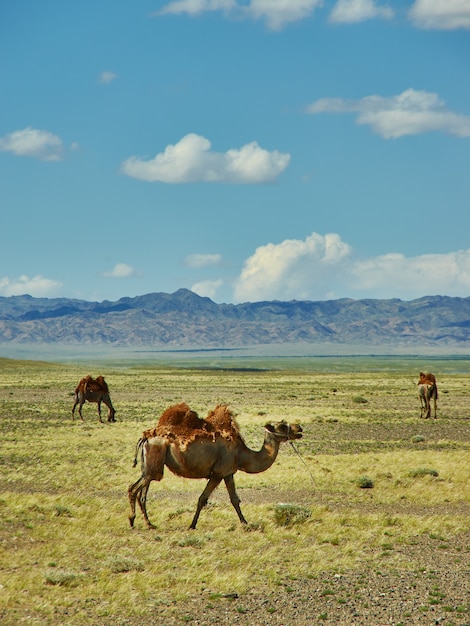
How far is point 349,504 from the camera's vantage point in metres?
17.7

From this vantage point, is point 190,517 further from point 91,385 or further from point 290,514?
point 91,385

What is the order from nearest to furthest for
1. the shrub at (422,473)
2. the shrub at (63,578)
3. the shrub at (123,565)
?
the shrub at (63,578), the shrub at (123,565), the shrub at (422,473)

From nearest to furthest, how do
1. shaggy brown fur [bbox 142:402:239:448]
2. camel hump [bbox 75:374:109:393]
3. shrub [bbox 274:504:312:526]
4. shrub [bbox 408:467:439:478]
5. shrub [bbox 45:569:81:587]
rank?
shrub [bbox 45:569:81:587], shaggy brown fur [bbox 142:402:239:448], shrub [bbox 274:504:312:526], shrub [bbox 408:467:439:478], camel hump [bbox 75:374:109:393]

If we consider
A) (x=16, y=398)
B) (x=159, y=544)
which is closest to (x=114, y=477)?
(x=159, y=544)

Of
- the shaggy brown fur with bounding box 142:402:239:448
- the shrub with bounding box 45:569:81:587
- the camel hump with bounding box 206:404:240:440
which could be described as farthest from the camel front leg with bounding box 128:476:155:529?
the shrub with bounding box 45:569:81:587

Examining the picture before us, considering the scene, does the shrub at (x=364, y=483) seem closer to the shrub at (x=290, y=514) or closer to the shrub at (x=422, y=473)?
the shrub at (x=422, y=473)

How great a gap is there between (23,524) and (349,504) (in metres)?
7.71

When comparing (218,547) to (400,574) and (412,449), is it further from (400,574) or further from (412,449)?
(412,449)

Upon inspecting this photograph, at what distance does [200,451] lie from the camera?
14016mm

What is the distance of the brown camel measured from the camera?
13.9 metres

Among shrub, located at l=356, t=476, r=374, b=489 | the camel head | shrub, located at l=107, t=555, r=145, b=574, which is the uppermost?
the camel head

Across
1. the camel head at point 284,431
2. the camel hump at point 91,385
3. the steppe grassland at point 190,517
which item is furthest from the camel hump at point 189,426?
the camel hump at point 91,385

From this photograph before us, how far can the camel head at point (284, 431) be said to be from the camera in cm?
1459

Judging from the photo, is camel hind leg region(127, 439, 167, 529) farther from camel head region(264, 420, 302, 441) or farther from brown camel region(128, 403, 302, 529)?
camel head region(264, 420, 302, 441)
